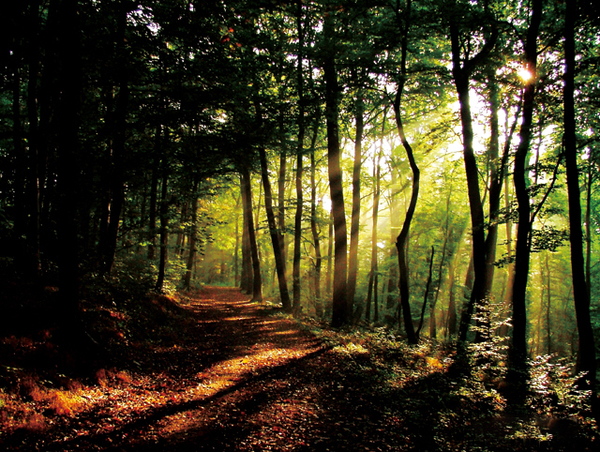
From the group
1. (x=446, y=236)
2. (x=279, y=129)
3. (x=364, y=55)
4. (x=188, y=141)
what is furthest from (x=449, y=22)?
(x=446, y=236)

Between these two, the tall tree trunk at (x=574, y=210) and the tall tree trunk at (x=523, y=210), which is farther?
the tall tree trunk at (x=523, y=210)

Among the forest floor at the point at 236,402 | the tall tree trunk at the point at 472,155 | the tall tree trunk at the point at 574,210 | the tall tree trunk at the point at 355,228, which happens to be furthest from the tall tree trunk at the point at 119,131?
the tall tree trunk at the point at 574,210

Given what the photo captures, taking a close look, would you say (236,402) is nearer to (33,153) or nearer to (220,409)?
(220,409)

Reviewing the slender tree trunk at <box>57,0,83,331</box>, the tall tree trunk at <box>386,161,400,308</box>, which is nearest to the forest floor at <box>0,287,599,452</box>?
the slender tree trunk at <box>57,0,83,331</box>

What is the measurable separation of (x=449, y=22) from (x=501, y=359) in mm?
9465

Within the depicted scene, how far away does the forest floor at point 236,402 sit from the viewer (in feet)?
12.1

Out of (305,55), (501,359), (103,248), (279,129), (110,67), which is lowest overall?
(501,359)

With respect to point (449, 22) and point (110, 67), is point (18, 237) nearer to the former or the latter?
point (110, 67)

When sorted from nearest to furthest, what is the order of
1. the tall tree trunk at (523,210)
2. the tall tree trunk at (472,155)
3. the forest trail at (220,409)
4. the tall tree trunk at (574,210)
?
the forest trail at (220,409) → the tall tree trunk at (574,210) → the tall tree trunk at (523,210) → the tall tree trunk at (472,155)

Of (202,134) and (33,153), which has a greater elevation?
(202,134)

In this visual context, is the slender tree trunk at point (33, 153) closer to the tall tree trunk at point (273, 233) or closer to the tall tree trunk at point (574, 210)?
the tall tree trunk at point (273, 233)

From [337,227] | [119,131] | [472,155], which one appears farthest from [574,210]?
[119,131]

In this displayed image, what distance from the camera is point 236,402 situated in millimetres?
4914

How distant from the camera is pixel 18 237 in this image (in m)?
6.28
